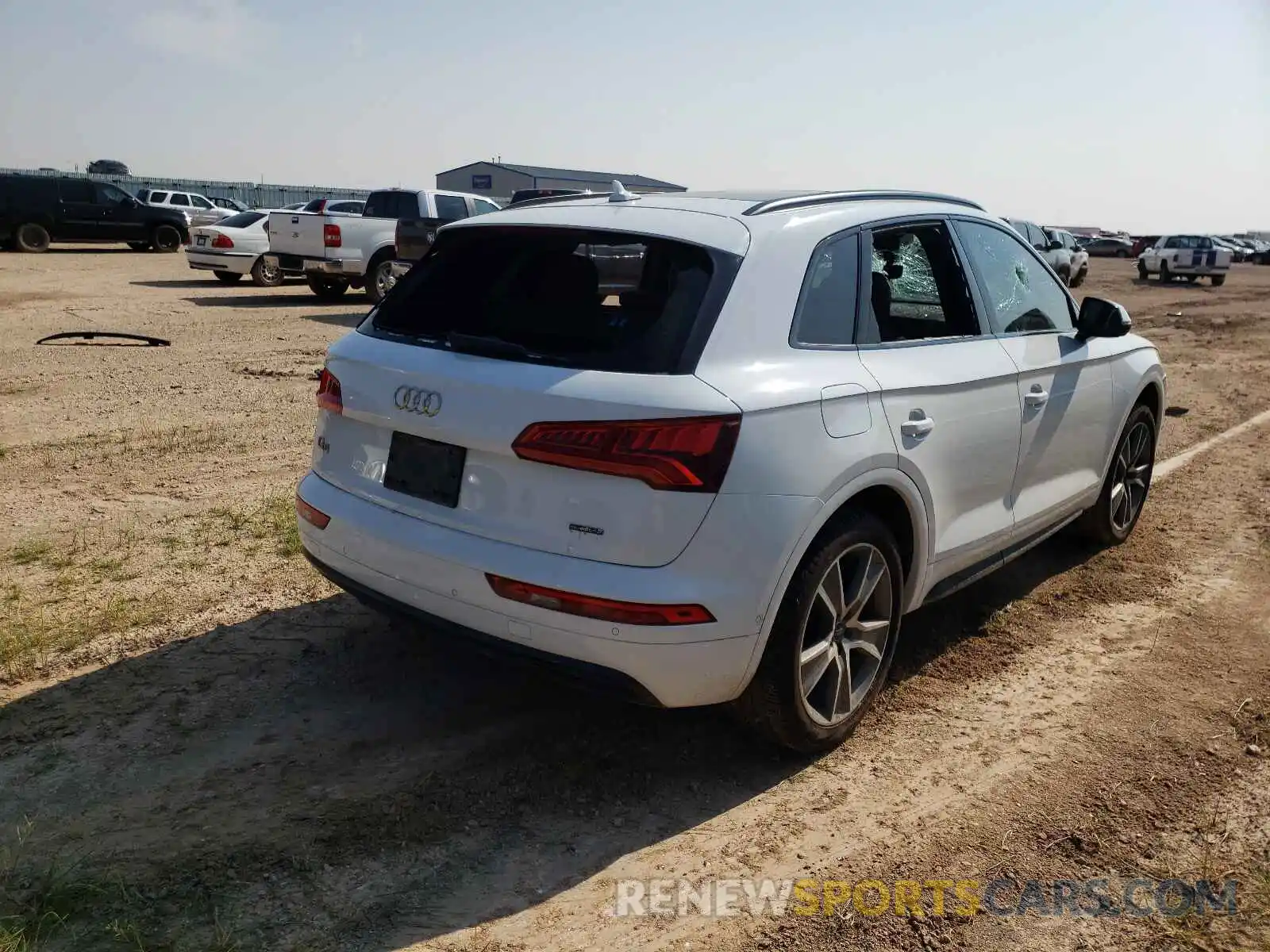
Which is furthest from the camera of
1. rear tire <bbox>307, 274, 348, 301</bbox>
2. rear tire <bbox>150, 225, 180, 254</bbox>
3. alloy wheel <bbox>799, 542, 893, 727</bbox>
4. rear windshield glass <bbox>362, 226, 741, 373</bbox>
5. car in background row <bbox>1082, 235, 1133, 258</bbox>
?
car in background row <bbox>1082, 235, 1133, 258</bbox>

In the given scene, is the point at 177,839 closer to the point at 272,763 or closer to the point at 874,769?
the point at 272,763

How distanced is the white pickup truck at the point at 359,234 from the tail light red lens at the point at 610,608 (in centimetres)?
1456

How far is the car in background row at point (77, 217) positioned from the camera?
28078 mm

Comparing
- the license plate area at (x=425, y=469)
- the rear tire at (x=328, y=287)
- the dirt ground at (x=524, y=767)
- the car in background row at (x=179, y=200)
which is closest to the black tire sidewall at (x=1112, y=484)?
the dirt ground at (x=524, y=767)

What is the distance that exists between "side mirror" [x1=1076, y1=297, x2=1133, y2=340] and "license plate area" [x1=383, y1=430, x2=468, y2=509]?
3205 millimetres

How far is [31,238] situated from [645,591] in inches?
1211

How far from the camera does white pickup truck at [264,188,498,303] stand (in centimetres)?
1723

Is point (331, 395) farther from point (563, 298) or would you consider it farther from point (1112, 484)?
point (1112, 484)

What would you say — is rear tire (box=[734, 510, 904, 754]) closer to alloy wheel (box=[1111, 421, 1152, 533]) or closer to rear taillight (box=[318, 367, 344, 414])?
rear taillight (box=[318, 367, 344, 414])

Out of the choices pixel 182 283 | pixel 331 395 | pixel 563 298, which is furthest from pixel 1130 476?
pixel 182 283

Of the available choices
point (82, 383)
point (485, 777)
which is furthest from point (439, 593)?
point (82, 383)

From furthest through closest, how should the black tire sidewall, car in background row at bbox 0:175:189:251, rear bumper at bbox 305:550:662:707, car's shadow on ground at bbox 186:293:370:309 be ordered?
car in background row at bbox 0:175:189:251
car's shadow on ground at bbox 186:293:370:309
the black tire sidewall
rear bumper at bbox 305:550:662:707

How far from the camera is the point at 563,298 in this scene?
11.7 ft

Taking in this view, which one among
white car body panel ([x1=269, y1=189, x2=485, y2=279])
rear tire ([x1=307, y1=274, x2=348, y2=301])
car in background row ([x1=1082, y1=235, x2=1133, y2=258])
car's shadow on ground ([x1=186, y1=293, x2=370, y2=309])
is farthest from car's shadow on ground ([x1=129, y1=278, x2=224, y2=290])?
car in background row ([x1=1082, y1=235, x2=1133, y2=258])
